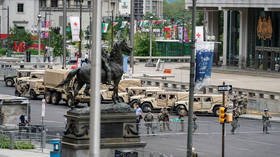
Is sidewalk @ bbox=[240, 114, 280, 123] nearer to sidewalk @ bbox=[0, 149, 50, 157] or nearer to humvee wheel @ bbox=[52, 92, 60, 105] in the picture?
humvee wheel @ bbox=[52, 92, 60, 105]

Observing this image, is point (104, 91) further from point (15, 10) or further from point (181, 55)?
point (15, 10)

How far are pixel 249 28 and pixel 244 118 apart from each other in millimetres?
42704

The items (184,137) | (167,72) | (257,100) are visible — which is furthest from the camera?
(167,72)

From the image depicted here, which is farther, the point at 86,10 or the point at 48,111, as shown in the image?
the point at 86,10

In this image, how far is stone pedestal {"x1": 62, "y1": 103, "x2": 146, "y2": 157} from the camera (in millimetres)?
28031

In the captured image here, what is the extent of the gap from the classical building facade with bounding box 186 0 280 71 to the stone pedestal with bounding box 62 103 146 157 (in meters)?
55.7

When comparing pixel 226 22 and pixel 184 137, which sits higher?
pixel 226 22

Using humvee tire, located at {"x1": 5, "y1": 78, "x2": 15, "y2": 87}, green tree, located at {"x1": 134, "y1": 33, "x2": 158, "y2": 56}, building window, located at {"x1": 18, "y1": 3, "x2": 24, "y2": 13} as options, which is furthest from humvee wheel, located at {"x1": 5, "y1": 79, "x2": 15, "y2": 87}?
building window, located at {"x1": 18, "y1": 3, "x2": 24, "y2": 13}

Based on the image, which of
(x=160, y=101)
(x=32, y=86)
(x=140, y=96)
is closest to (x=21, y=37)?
(x=32, y=86)

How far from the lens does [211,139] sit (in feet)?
135

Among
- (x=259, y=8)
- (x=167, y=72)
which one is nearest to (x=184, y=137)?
(x=167, y=72)

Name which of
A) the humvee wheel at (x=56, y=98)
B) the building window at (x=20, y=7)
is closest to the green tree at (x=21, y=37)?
the building window at (x=20, y=7)

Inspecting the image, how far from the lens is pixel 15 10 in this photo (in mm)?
142750

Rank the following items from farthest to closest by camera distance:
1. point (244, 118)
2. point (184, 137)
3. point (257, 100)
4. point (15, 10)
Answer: point (15, 10), point (257, 100), point (244, 118), point (184, 137)
